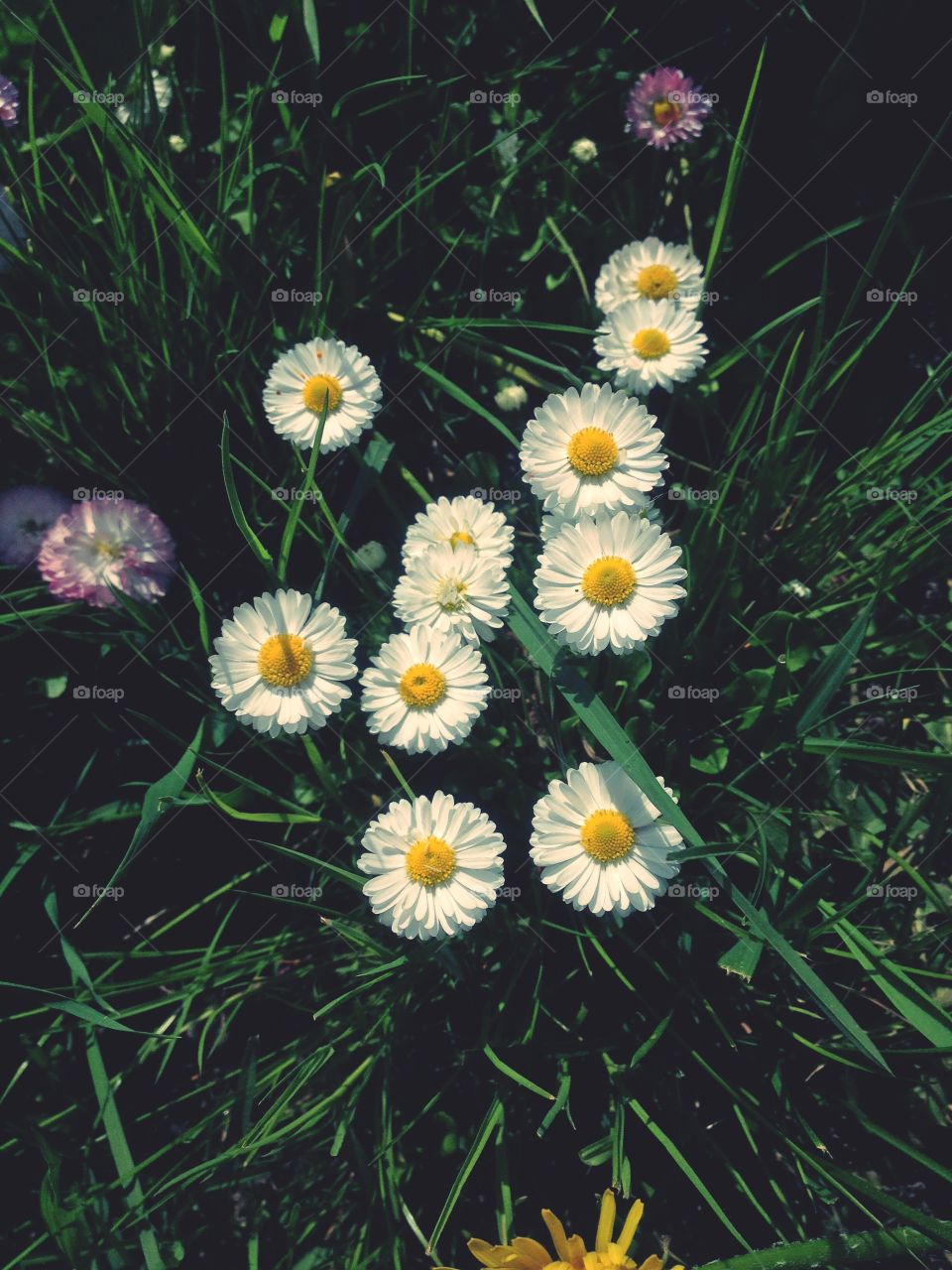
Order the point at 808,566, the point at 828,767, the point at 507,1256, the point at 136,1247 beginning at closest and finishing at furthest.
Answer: the point at 507,1256, the point at 136,1247, the point at 828,767, the point at 808,566

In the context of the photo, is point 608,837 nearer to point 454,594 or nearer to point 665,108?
point 454,594

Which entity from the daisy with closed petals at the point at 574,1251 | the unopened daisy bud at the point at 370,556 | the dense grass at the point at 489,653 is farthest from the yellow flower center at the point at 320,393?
the daisy with closed petals at the point at 574,1251

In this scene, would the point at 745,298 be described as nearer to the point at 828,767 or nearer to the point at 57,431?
the point at 828,767

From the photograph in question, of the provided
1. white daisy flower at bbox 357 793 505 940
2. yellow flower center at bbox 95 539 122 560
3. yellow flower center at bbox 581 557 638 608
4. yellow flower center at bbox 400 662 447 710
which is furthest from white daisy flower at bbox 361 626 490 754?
yellow flower center at bbox 95 539 122 560

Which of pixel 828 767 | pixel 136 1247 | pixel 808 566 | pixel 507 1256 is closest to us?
pixel 507 1256

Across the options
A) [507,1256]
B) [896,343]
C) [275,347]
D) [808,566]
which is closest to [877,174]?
[896,343]

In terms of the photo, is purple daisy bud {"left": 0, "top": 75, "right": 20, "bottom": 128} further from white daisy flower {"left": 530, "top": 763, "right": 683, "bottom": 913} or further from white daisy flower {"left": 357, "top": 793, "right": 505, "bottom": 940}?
white daisy flower {"left": 530, "top": 763, "right": 683, "bottom": 913}

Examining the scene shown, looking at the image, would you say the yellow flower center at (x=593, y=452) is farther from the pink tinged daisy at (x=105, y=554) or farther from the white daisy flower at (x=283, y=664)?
the pink tinged daisy at (x=105, y=554)
